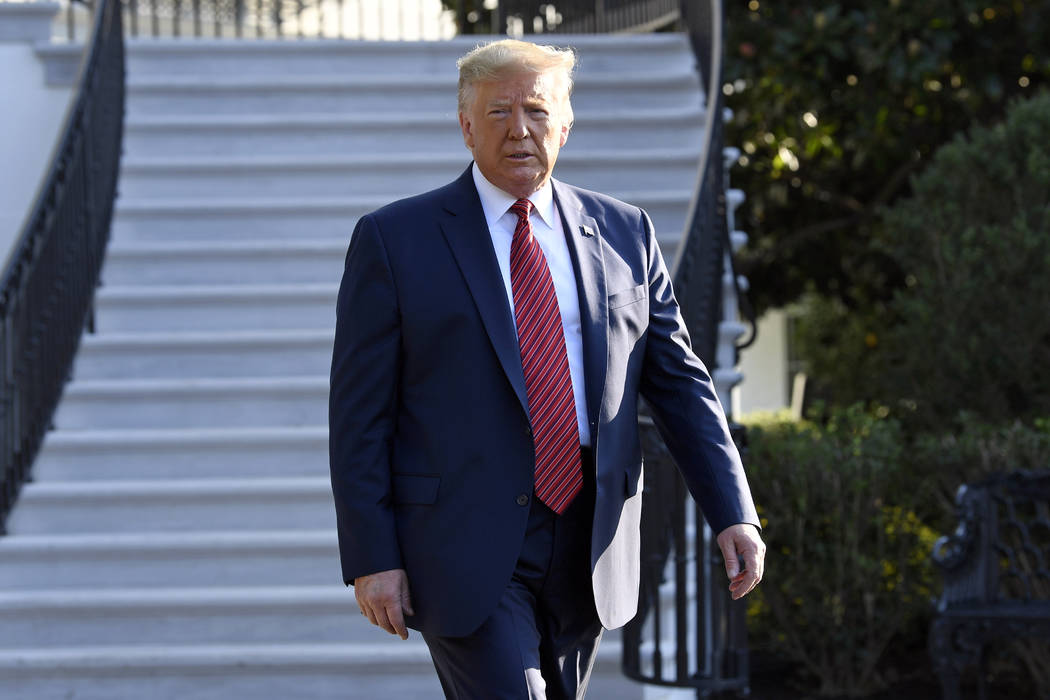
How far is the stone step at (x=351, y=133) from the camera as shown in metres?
7.73

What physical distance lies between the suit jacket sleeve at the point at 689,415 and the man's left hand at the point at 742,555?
0.07ft

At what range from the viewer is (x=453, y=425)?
2.50 m

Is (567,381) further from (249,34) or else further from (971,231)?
(249,34)

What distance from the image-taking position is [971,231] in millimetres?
6691

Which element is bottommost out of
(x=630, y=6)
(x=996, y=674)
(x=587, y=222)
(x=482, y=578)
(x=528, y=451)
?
(x=996, y=674)

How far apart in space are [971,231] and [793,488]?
1.84 metres

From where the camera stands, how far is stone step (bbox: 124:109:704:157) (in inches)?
304

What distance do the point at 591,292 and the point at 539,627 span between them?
2.06 feet

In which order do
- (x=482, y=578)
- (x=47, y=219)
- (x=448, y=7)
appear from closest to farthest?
1. (x=482, y=578)
2. (x=47, y=219)
3. (x=448, y=7)

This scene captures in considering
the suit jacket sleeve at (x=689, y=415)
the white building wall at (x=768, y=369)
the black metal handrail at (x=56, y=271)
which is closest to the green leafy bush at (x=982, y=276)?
the black metal handrail at (x=56, y=271)

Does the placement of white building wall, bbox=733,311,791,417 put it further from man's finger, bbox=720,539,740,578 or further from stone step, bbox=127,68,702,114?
man's finger, bbox=720,539,740,578

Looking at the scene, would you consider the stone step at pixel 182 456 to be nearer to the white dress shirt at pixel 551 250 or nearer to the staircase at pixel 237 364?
the staircase at pixel 237 364

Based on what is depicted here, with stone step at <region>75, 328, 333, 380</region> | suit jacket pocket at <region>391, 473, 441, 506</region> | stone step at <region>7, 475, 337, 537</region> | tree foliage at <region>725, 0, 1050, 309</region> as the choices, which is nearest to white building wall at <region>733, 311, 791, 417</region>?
tree foliage at <region>725, 0, 1050, 309</region>

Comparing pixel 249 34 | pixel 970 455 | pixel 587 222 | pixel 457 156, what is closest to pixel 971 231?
pixel 970 455
